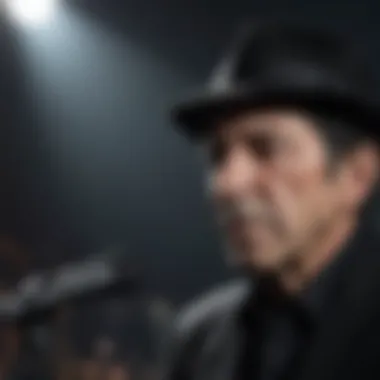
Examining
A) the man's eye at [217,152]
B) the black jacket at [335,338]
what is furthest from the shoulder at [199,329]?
the man's eye at [217,152]

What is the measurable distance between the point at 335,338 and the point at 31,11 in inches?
22.3

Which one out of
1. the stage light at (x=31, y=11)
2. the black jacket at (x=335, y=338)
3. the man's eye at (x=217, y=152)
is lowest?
the black jacket at (x=335, y=338)

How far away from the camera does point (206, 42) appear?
917mm

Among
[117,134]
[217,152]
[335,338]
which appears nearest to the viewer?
[335,338]

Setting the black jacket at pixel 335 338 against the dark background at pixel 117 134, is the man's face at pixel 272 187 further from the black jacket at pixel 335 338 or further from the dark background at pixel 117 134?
the dark background at pixel 117 134

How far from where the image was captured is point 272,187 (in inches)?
26.0

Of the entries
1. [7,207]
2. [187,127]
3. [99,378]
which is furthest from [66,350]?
[187,127]

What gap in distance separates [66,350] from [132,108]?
0.25 metres

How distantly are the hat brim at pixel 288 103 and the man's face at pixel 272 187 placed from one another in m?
0.01

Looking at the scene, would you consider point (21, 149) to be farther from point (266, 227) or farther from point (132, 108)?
point (266, 227)

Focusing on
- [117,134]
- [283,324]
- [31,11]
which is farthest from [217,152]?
[31,11]

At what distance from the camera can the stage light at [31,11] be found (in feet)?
3.21

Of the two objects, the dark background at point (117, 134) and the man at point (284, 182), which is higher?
the dark background at point (117, 134)

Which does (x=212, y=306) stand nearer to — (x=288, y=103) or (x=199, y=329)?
(x=199, y=329)
